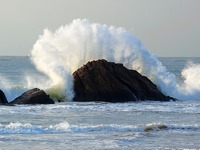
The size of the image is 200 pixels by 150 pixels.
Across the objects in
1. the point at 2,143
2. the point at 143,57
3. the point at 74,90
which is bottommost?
the point at 2,143

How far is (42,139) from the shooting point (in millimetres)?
21250

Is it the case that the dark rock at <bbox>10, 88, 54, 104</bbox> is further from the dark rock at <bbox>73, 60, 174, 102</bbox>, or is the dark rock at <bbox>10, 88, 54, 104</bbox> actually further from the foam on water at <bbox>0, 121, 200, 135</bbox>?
the foam on water at <bbox>0, 121, 200, 135</bbox>

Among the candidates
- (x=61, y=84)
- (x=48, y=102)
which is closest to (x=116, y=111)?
(x=48, y=102)

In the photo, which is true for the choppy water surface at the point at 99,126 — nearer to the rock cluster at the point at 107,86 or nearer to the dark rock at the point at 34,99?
the dark rock at the point at 34,99

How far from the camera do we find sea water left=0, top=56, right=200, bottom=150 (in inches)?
802

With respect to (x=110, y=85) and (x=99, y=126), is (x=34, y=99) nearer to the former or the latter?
(x=110, y=85)

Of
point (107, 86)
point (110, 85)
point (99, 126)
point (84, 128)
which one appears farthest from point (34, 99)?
point (84, 128)

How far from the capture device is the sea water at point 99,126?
66.8ft

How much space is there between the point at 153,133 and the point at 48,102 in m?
13.5

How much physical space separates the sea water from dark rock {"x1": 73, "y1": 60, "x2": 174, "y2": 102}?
66.1 inches

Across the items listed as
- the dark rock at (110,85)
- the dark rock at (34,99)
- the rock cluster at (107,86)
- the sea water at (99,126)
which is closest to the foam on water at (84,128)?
the sea water at (99,126)

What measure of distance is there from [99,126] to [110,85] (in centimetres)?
1202

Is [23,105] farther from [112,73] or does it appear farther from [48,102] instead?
[112,73]

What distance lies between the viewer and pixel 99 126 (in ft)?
80.2
